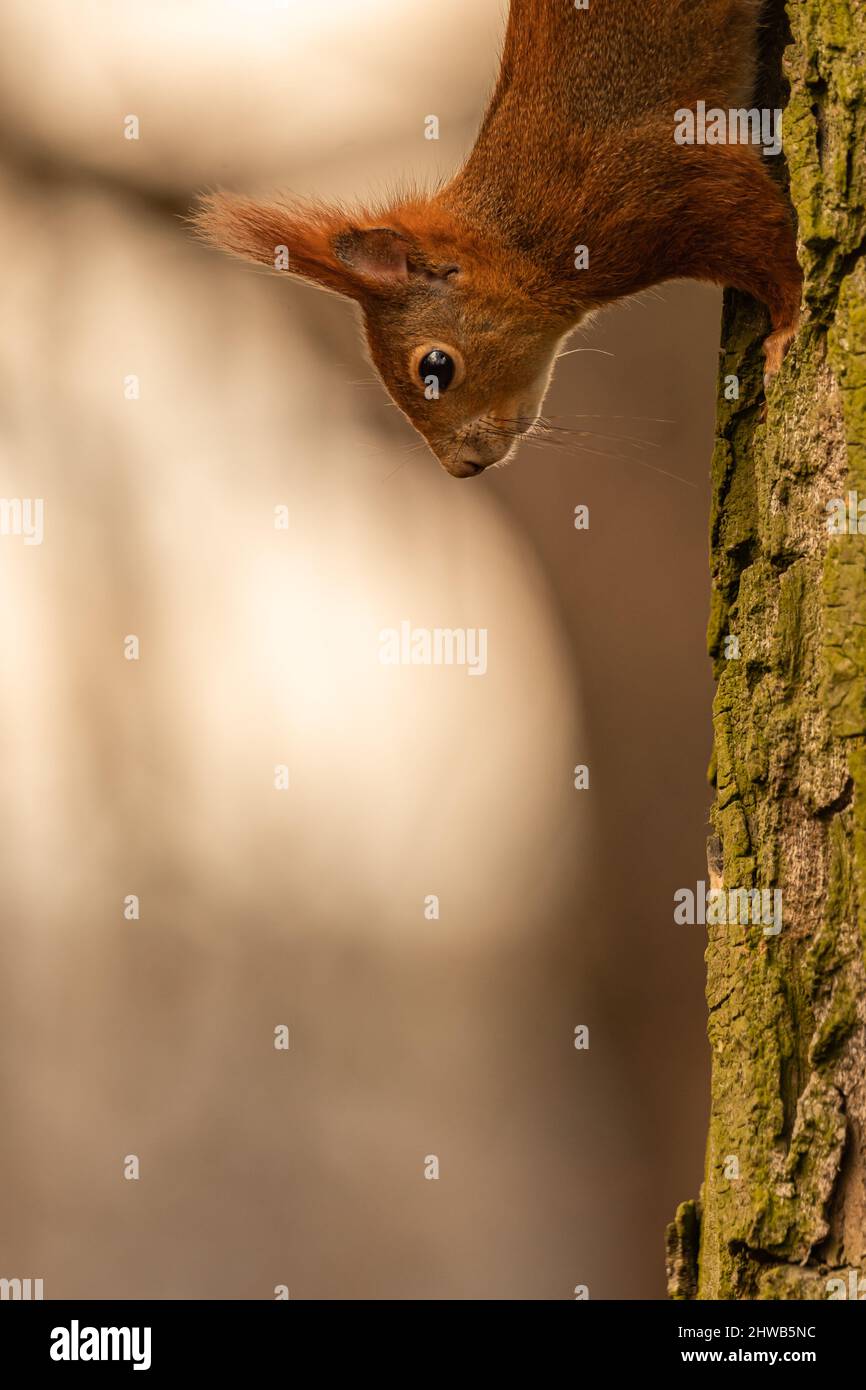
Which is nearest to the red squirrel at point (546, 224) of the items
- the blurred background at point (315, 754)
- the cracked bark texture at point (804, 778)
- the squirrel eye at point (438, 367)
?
the squirrel eye at point (438, 367)

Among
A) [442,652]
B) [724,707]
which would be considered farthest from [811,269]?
[442,652]

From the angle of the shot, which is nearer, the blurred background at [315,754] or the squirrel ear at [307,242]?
the squirrel ear at [307,242]

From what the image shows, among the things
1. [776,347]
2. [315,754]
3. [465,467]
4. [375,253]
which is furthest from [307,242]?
[315,754]

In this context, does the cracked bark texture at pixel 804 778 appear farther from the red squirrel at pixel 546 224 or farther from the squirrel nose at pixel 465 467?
the squirrel nose at pixel 465 467

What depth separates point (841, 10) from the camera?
77cm

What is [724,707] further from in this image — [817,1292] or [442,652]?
[442,652]

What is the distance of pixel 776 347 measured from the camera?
0.95m

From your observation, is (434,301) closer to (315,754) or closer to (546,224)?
(546,224)

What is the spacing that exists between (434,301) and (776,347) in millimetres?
531

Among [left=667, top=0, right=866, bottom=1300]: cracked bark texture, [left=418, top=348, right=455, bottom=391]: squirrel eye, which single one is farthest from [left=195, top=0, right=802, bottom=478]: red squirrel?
[left=667, top=0, right=866, bottom=1300]: cracked bark texture

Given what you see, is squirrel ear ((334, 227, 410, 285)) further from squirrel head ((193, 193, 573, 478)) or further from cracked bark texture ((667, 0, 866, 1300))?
cracked bark texture ((667, 0, 866, 1300))

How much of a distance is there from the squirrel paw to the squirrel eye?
0.50 meters

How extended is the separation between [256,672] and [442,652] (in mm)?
310

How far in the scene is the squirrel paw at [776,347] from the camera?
0.93 m
